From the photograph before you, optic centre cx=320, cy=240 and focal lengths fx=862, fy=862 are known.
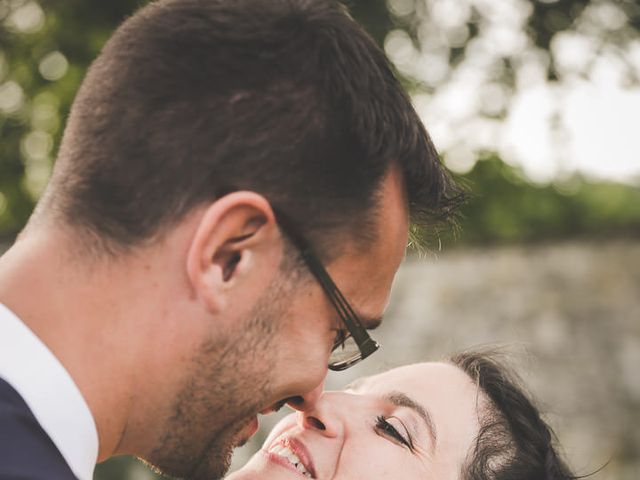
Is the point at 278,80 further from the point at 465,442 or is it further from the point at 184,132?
the point at 465,442

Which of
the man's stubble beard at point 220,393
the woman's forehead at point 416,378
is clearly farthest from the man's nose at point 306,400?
the woman's forehead at point 416,378

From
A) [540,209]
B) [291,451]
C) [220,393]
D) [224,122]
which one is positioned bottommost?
[540,209]

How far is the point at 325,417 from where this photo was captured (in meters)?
2.96

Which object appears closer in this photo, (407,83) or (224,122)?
(224,122)

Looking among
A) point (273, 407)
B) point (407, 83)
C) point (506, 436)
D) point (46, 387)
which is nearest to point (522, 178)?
point (407, 83)

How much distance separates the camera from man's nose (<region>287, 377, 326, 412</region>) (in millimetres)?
2793

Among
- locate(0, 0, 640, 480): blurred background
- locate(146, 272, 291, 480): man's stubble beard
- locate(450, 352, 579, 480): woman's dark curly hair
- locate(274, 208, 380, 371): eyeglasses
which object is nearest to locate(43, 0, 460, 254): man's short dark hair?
locate(274, 208, 380, 371): eyeglasses

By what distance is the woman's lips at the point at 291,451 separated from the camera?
284 centimetres

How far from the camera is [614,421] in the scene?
7770 mm

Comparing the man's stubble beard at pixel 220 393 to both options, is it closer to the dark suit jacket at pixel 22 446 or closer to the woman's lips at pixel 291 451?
the woman's lips at pixel 291 451

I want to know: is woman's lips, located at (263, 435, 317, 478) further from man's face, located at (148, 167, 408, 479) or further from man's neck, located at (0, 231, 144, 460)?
man's neck, located at (0, 231, 144, 460)

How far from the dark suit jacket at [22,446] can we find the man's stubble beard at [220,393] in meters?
0.45

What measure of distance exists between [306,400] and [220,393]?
1.59ft

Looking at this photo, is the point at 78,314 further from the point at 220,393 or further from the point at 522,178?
the point at 522,178
